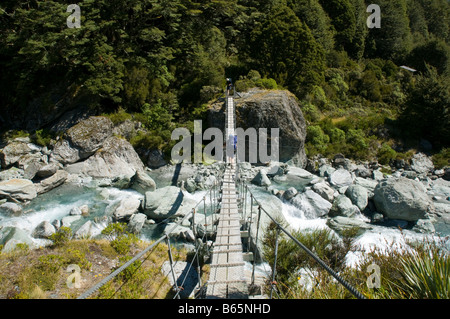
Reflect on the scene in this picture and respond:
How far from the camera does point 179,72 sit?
15.3 metres

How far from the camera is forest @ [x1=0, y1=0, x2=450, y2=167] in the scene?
37.4 ft

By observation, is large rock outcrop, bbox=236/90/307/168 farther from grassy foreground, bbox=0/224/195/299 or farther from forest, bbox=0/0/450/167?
grassy foreground, bbox=0/224/195/299

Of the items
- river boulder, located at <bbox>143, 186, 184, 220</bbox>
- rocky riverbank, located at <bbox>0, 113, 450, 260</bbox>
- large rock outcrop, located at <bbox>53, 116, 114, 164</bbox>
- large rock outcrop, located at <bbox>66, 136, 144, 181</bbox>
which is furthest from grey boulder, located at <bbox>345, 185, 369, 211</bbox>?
large rock outcrop, located at <bbox>53, 116, 114, 164</bbox>

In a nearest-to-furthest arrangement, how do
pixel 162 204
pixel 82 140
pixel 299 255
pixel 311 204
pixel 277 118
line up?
pixel 299 255 → pixel 162 204 → pixel 311 204 → pixel 82 140 → pixel 277 118

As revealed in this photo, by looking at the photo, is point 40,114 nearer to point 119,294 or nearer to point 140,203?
point 140,203

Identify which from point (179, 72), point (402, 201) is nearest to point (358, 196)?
point (402, 201)

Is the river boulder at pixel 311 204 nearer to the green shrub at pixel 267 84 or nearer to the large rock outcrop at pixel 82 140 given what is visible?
the green shrub at pixel 267 84

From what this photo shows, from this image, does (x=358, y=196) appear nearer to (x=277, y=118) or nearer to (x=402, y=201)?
(x=402, y=201)

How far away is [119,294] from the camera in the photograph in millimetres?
3533

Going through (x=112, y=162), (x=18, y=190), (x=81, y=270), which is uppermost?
(x=112, y=162)

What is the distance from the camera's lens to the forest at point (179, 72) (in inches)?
449

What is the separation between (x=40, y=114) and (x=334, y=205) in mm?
14814

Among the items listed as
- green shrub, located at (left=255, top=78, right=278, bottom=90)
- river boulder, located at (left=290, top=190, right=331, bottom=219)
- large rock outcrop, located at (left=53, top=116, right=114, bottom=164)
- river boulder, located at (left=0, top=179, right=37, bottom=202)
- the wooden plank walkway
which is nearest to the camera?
the wooden plank walkway
